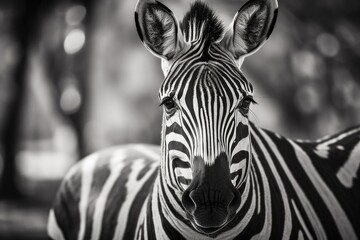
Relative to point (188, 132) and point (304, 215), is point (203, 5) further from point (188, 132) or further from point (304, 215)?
point (304, 215)

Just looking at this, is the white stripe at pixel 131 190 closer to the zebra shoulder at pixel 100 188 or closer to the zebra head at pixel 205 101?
the zebra shoulder at pixel 100 188

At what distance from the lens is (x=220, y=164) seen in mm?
3059

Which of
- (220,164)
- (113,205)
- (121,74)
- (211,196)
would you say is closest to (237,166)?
(220,164)

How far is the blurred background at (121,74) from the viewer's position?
1120cm

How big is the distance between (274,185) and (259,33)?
101 cm

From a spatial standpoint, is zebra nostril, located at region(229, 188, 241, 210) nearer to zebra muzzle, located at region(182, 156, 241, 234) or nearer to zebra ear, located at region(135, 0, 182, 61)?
zebra muzzle, located at region(182, 156, 241, 234)

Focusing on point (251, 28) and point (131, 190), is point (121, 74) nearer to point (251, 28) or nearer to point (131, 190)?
point (131, 190)

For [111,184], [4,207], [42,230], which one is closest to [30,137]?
[4,207]

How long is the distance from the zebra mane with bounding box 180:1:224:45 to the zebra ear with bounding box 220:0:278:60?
0.09 m

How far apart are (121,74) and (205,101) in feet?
41.4

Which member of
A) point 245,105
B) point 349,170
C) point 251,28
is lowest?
point 349,170

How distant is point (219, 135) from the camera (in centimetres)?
315

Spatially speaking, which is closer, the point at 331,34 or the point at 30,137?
the point at 331,34

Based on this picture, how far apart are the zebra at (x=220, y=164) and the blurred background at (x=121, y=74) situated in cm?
647
